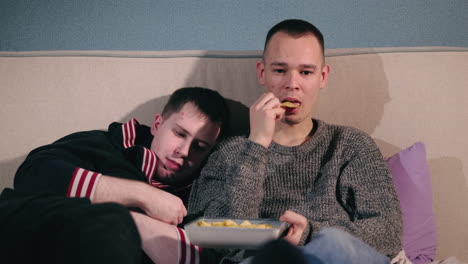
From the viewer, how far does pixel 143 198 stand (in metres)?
1.02

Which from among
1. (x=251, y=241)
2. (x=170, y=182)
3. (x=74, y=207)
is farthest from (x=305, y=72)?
(x=74, y=207)

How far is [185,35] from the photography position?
176 centimetres

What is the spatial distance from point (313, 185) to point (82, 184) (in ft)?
1.99

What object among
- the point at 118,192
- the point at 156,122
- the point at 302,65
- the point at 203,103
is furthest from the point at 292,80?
the point at 118,192

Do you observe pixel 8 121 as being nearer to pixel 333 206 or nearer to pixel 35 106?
pixel 35 106

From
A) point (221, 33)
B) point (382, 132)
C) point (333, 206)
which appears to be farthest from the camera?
point (221, 33)

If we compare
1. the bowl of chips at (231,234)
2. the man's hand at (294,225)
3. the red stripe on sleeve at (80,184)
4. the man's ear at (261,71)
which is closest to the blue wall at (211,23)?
the man's ear at (261,71)

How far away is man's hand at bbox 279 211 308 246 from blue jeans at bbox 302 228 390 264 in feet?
0.46

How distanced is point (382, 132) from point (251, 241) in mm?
796

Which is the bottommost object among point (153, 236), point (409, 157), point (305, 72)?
point (153, 236)

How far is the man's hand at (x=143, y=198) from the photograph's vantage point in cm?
99

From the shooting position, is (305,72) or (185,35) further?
(185,35)

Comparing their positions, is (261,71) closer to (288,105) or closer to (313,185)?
(288,105)

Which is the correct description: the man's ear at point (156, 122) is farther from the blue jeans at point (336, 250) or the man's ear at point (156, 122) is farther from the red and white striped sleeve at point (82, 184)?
the blue jeans at point (336, 250)
